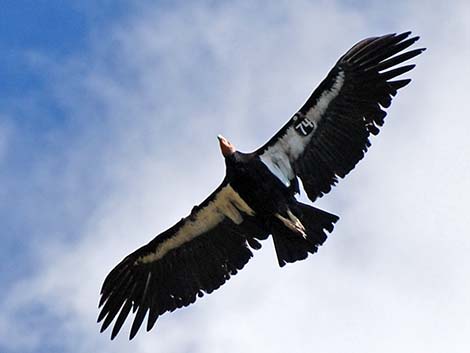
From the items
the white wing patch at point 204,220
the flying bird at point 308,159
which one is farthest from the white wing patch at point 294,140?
the white wing patch at point 204,220

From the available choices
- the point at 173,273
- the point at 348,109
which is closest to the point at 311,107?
the point at 348,109

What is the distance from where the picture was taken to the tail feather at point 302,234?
26.5m

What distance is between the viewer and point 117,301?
28.2 meters

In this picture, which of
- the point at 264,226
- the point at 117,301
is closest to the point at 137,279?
the point at 117,301

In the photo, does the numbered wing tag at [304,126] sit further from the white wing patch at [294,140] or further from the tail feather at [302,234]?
A: the tail feather at [302,234]

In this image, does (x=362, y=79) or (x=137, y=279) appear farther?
(x=137, y=279)

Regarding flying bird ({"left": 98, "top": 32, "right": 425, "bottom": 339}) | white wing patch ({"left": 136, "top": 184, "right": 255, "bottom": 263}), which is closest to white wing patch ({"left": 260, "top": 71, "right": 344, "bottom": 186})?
flying bird ({"left": 98, "top": 32, "right": 425, "bottom": 339})

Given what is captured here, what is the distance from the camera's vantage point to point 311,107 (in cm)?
2669

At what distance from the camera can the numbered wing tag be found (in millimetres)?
26750

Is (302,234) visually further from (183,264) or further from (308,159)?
(183,264)

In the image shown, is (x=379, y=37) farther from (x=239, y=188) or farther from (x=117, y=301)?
(x=117, y=301)

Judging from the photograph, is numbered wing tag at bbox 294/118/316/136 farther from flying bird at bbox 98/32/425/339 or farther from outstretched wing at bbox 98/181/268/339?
outstretched wing at bbox 98/181/268/339

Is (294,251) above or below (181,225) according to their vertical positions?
below

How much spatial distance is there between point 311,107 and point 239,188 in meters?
1.86
